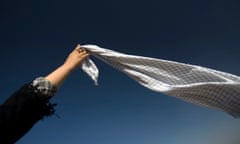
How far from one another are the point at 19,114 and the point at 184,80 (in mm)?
484

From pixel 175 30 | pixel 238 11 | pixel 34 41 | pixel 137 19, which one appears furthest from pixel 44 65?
pixel 238 11

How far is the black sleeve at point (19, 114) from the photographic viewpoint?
1.45 feet

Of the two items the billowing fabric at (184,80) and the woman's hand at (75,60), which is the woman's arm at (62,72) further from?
the billowing fabric at (184,80)

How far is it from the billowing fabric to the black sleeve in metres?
0.33

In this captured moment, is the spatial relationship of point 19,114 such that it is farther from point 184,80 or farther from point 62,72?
point 184,80

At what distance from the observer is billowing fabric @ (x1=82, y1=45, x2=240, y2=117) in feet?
2.57

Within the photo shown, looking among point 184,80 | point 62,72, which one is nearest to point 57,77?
point 62,72

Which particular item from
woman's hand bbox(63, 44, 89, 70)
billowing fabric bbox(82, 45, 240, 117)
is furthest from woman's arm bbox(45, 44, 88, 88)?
billowing fabric bbox(82, 45, 240, 117)

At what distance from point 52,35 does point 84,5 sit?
0.18 metres

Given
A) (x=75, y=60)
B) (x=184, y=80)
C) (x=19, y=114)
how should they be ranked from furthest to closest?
(x=184, y=80) < (x=75, y=60) < (x=19, y=114)

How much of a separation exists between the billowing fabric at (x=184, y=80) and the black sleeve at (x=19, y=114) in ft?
1.10

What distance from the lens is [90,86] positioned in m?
1.51

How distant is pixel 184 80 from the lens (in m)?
0.85

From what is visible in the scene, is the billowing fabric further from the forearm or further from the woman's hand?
the forearm
